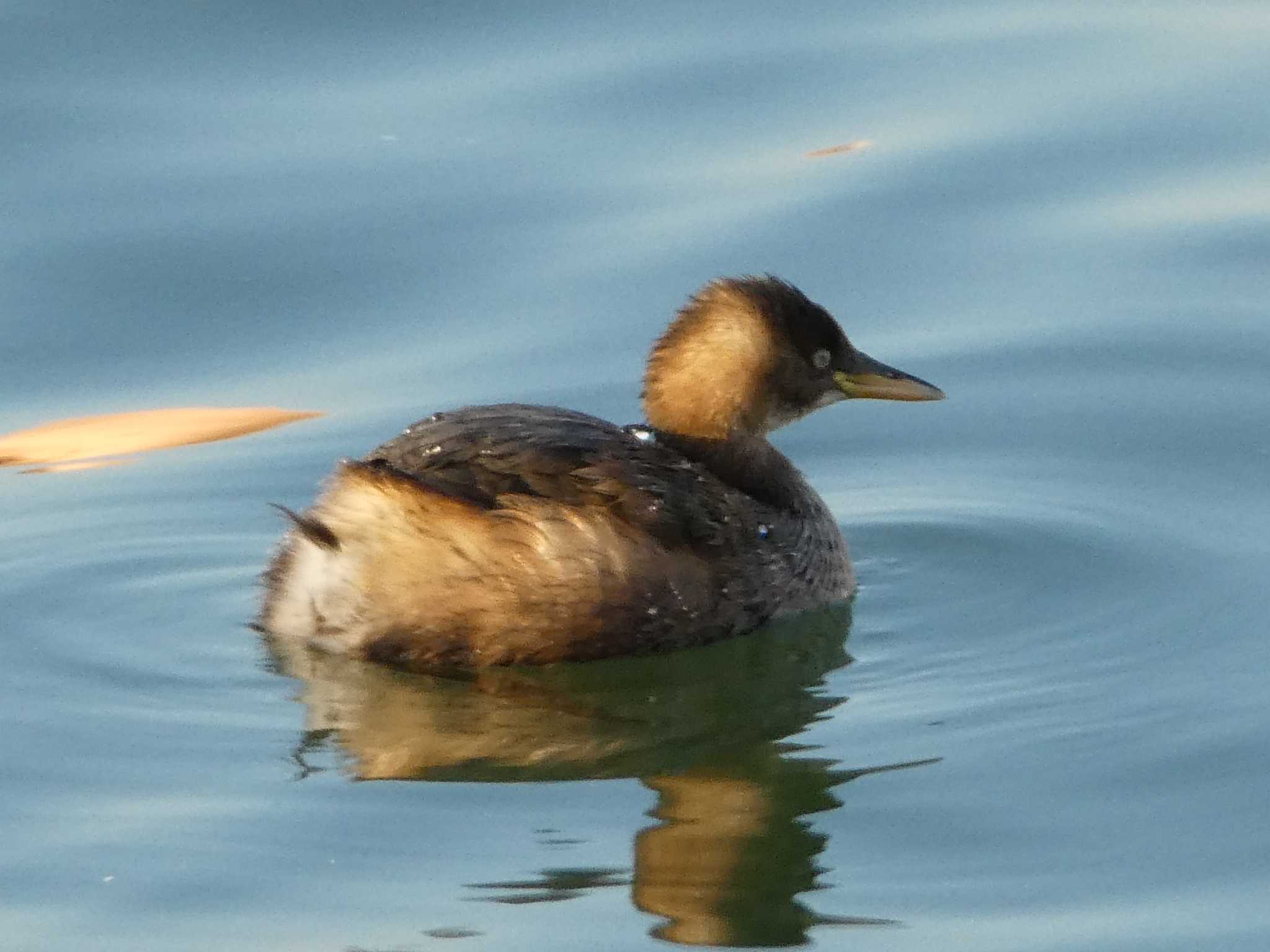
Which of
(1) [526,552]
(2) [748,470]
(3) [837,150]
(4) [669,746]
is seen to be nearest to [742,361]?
(2) [748,470]

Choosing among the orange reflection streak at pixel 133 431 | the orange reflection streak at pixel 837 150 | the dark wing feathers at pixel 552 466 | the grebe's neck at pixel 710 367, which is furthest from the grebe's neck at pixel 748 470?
the orange reflection streak at pixel 837 150

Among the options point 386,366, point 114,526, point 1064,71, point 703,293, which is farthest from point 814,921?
point 1064,71

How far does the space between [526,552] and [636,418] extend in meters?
1.80

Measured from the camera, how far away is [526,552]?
267 inches

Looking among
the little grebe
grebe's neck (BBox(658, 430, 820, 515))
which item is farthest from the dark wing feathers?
grebe's neck (BBox(658, 430, 820, 515))

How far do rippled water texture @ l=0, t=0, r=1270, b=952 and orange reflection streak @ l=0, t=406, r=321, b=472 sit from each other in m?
0.08

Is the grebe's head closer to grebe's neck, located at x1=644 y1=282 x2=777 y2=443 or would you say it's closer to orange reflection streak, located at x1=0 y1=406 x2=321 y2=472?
grebe's neck, located at x1=644 y1=282 x2=777 y2=443

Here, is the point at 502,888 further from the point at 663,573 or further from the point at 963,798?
the point at 663,573

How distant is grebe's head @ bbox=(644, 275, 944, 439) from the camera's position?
747 centimetres

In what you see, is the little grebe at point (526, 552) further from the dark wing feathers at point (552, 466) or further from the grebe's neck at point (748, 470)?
the grebe's neck at point (748, 470)

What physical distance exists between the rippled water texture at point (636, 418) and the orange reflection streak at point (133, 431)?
0.08 m

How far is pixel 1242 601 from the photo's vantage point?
7.00 m

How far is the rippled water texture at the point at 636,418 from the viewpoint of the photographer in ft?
18.1

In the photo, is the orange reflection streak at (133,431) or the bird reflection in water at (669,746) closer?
the bird reflection in water at (669,746)
